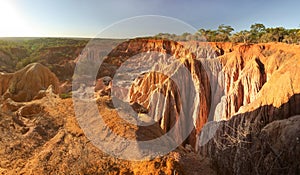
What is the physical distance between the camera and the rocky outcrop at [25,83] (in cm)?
1326

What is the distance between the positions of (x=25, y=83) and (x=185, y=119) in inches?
441

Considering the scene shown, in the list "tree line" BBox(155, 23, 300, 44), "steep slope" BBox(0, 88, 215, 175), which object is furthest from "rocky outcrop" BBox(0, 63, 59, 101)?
"tree line" BBox(155, 23, 300, 44)

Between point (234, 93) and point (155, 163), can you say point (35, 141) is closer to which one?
point (155, 163)

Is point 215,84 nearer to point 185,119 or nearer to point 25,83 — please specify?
point 185,119

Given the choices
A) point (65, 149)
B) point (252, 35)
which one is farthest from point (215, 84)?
point (252, 35)

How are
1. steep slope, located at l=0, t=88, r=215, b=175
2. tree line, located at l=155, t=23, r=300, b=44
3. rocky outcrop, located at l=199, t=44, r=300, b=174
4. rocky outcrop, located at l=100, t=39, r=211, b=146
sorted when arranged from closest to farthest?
steep slope, located at l=0, t=88, r=215, b=175
rocky outcrop, located at l=199, t=44, r=300, b=174
rocky outcrop, located at l=100, t=39, r=211, b=146
tree line, located at l=155, t=23, r=300, b=44

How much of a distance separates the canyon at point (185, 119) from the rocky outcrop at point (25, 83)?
50mm

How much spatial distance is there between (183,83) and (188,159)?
15881mm

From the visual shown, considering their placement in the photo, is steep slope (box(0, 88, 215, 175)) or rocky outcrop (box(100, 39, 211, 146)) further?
rocky outcrop (box(100, 39, 211, 146))

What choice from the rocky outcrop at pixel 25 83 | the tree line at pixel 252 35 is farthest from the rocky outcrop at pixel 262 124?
the tree line at pixel 252 35

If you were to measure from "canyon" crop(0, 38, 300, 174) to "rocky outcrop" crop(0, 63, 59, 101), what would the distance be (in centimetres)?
5

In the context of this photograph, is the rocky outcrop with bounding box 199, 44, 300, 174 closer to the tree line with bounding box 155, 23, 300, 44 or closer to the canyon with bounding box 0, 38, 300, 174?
the canyon with bounding box 0, 38, 300, 174

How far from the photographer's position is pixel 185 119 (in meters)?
19.7

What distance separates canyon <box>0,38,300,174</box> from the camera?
518cm
